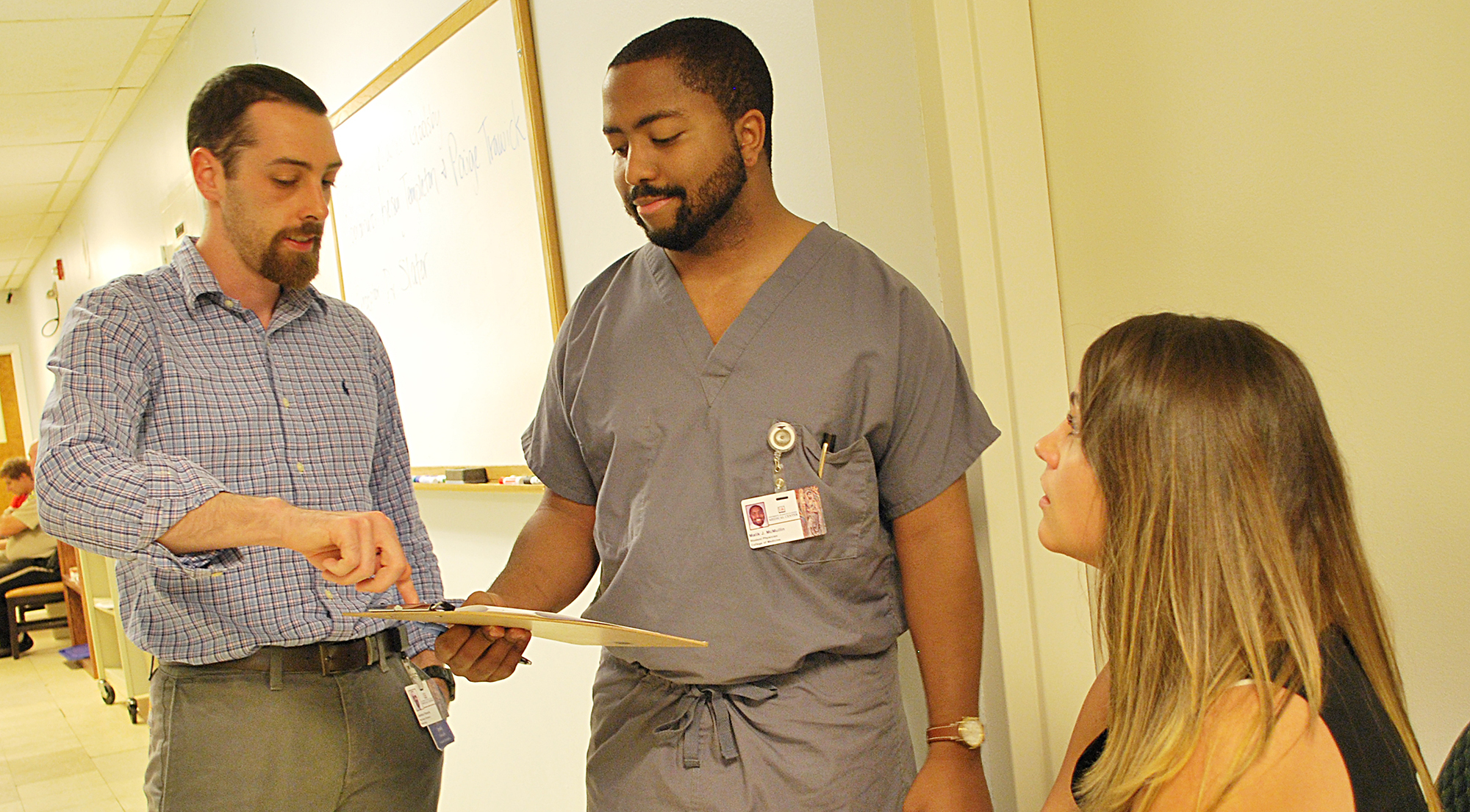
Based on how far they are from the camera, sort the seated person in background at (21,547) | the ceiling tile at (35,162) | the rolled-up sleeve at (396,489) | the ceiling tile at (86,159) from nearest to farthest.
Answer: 1. the rolled-up sleeve at (396,489)
2. the ceiling tile at (35,162)
3. the ceiling tile at (86,159)
4. the seated person in background at (21,547)

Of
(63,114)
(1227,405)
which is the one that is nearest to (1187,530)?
(1227,405)

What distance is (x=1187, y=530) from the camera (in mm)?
903

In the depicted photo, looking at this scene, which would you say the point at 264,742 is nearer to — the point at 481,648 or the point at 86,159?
the point at 481,648

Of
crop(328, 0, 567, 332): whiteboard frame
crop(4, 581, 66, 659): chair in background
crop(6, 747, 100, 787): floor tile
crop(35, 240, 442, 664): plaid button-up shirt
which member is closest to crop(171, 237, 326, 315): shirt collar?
crop(35, 240, 442, 664): plaid button-up shirt

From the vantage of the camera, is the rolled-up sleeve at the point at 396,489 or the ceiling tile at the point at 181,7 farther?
the ceiling tile at the point at 181,7

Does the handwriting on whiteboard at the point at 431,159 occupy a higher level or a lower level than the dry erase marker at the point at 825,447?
higher

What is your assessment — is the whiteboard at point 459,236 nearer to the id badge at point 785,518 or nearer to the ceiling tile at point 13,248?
the id badge at point 785,518

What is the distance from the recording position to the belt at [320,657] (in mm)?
1438

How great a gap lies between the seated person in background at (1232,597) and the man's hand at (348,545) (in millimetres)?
805

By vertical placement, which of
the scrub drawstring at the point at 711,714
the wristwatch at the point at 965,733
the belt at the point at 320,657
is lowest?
the wristwatch at the point at 965,733

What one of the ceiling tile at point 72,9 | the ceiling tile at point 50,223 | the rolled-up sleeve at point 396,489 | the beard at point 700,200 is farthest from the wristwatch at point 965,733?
the ceiling tile at point 50,223

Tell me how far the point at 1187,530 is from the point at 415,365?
2.38 m

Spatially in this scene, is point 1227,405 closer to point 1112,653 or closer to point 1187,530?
point 1187,530

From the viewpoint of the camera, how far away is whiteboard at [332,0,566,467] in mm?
2277
